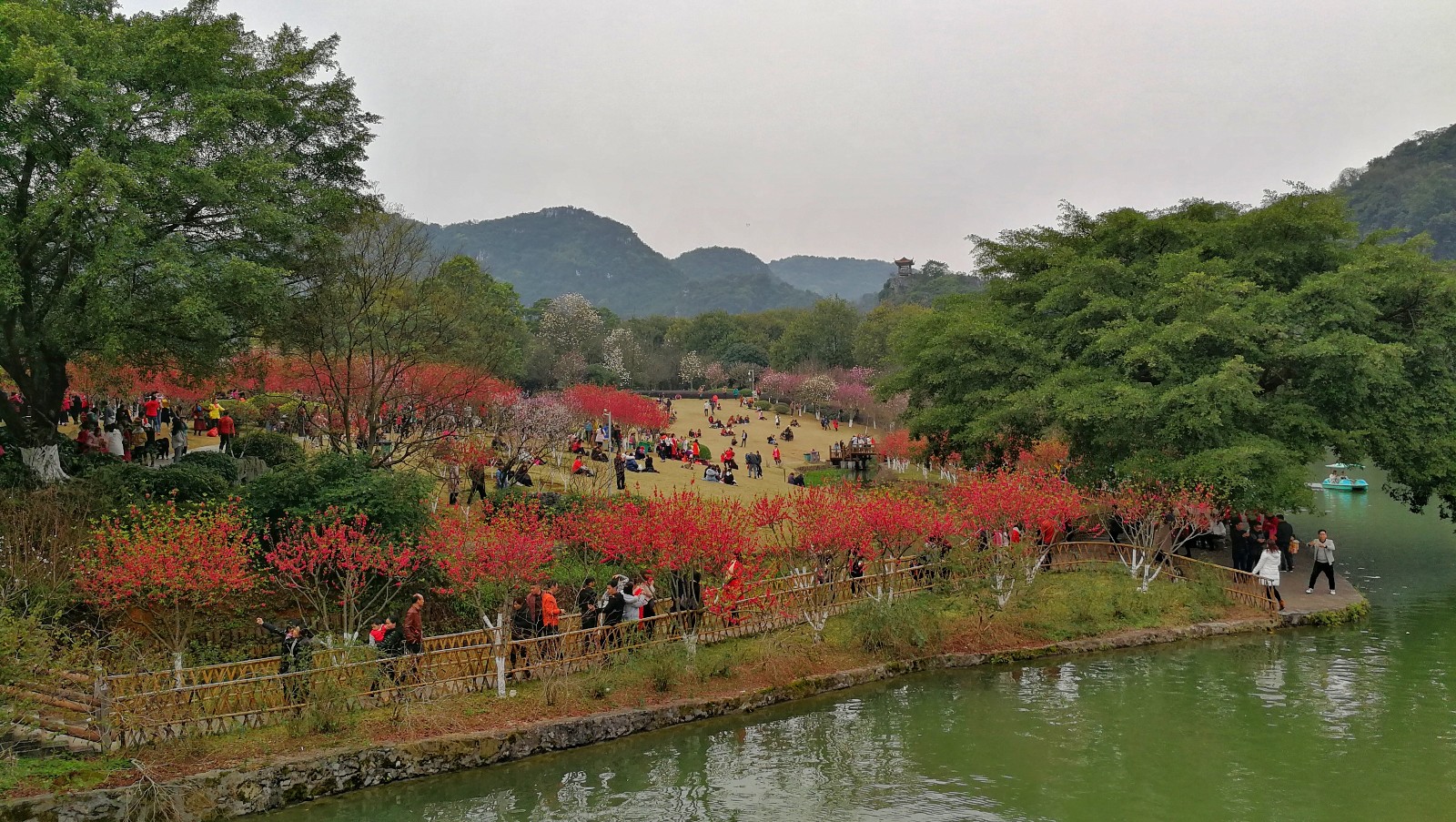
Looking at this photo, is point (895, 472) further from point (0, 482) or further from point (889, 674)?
→ point (0, 482)

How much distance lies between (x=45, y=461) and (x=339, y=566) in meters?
6.62

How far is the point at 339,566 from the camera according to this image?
1492 cm

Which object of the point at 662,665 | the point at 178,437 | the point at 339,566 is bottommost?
the point at 662,665

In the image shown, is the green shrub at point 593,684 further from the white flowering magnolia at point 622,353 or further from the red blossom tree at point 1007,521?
the white flowering magnolia at point 622,353

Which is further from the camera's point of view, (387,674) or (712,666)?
(712,666)

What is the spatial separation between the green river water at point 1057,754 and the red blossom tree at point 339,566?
A: 153 inches

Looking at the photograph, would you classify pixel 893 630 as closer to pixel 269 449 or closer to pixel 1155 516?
pixel 1155 516

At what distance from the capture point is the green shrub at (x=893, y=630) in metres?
15.5

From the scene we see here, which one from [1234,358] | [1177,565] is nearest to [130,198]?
[1177,565]

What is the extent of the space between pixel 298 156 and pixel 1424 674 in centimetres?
2472

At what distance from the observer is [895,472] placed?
1494 inches

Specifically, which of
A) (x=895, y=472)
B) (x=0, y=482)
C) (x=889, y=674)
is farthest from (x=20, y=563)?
(x=895, y=472)

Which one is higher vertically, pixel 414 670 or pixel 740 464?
pixel 740 464

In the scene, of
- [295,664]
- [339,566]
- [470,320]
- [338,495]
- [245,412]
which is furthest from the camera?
[245,412]
